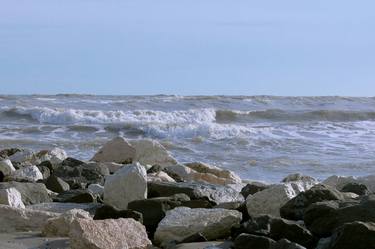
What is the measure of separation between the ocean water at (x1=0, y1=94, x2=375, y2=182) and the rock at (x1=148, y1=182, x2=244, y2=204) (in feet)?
13.1

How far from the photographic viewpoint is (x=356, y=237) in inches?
119

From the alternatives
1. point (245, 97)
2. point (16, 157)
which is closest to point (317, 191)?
point (16, 157)

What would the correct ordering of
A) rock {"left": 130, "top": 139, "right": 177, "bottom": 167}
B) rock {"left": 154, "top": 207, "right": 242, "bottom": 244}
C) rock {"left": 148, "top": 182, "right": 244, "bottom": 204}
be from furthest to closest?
rock {"left": 130, "top": 139, "right": 177, "bottom": 167}
rock {"left": 148, "top": 182, "right": 244, "bottom": 204}
rock {"left": 154, "top": 207, "right": 242, "bottom": 244}

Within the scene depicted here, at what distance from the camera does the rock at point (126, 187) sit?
4629 mm

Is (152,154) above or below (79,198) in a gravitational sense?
below

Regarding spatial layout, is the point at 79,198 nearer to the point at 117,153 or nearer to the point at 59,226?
the point at 59,226

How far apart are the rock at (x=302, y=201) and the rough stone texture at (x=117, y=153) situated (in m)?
4.67

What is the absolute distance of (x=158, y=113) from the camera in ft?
73.9

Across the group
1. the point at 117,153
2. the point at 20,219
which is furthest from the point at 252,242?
the point at 117,153

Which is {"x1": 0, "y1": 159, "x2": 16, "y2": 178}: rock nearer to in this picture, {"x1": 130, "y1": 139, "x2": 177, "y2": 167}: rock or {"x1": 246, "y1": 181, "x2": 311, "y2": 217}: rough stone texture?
{"x1": 130, "y1": 139, "x2": 177, "y2": 167}: rock

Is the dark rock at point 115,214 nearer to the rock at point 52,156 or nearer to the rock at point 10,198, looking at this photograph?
the rock at point 10,198

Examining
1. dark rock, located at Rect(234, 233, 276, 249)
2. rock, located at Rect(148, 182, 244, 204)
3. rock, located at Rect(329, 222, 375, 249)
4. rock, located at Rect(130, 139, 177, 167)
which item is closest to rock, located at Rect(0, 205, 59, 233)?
rock, located at Rect(148, 182, 244, 204)

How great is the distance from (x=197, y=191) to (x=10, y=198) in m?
1.19

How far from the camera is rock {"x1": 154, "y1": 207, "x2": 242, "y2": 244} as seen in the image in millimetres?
3711
